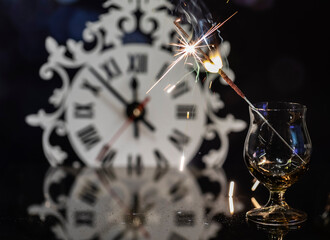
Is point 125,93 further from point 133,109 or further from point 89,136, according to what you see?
point 89,136

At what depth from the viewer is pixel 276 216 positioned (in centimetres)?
83

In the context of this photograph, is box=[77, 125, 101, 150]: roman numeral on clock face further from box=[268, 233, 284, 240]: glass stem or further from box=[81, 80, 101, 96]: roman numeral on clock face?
box=[268, 233, 284, 240]: glass stem

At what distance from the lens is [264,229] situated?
2.56 feet

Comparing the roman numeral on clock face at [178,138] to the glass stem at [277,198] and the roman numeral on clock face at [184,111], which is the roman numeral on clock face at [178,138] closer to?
the roman numeral on clock face at [184,111]

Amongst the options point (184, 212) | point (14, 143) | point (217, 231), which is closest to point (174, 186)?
point (184, 212)

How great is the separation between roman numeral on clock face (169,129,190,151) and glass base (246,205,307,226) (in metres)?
0.79

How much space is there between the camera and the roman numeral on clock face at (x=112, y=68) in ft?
5.40

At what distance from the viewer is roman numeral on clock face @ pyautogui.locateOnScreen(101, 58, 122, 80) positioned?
1646mm

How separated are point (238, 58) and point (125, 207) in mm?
899

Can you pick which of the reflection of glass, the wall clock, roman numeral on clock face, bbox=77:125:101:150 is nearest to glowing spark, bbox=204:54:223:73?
the reflection of glass

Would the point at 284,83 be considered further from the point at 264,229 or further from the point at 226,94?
the point at 264,229

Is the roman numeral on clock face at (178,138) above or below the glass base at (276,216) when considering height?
above

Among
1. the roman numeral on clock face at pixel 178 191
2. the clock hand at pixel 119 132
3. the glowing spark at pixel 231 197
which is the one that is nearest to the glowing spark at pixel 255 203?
the glowing spark at pixel 231 197

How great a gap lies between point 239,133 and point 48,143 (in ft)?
2.35
